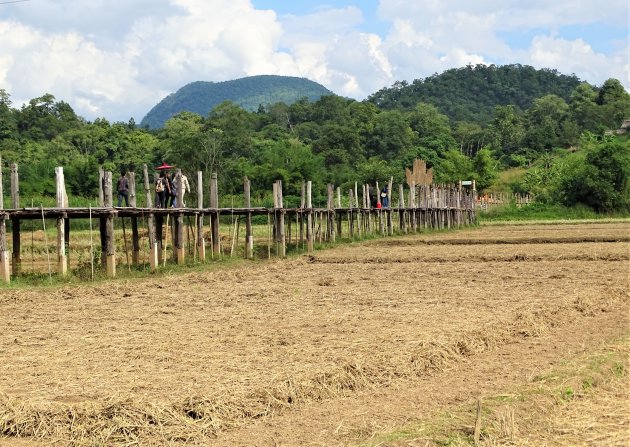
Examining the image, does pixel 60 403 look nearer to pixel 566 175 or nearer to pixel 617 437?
pixel 617 437

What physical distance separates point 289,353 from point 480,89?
5517 inches

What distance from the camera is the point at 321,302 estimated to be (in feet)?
43.4

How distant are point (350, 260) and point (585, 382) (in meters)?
14.7

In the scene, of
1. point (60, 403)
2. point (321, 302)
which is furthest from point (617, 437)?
point (321, 302)

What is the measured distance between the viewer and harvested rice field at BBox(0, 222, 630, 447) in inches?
255

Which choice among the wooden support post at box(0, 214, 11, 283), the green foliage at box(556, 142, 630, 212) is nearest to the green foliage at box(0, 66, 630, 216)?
the green foliage at box(556, 142, 630, 212)

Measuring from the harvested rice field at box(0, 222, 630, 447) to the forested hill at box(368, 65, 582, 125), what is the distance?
397 ft

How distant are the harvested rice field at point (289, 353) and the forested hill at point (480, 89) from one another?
12103cm

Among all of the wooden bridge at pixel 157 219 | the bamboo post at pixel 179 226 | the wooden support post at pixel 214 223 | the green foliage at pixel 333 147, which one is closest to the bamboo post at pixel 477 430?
the wooden bridge at pixel 157 219

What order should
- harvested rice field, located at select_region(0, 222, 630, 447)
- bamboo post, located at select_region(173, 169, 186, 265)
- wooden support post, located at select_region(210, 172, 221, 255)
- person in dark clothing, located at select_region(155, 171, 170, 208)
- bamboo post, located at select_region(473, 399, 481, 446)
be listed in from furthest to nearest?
wooden support post, located at select_region(210, 172, 221, 255) → person in dark clothing, located at select_region(155, 171, 170, 208) → bamboo post, located at select_region(173, 169, 186, 265) → harvested rice field, located at select_region(0, 222, 630, 447) → bamboo post, located at select_region(473, 399, 481, 446)

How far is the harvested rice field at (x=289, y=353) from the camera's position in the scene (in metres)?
6.47

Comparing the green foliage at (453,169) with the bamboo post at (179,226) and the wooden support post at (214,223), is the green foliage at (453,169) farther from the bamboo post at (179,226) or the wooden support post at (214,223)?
the bamboo post at (179,226)

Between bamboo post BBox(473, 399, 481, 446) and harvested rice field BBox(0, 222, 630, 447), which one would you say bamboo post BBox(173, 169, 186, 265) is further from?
bamboo post BBox(473, 399, 481, 446)

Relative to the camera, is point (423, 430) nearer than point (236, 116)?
Yes
